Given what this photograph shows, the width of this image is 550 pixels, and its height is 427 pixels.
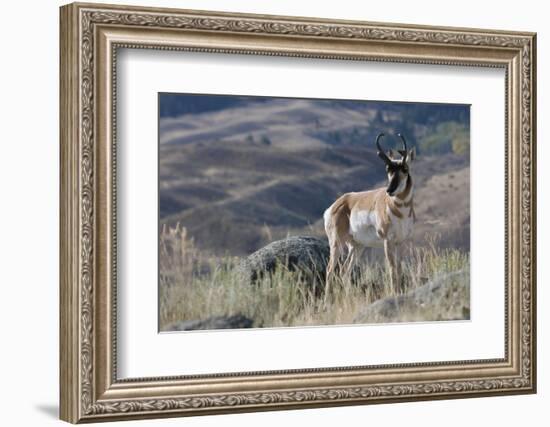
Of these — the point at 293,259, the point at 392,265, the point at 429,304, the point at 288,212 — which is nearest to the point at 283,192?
the point at 288,212

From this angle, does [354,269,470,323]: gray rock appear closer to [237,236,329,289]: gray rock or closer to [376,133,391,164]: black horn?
[237,236,329,289]: gray rock

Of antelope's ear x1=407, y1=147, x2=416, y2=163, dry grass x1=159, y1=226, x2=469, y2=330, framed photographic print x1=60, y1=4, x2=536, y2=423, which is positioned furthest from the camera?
antelope's ear x1=407, y1=147, x2=416, y2=163

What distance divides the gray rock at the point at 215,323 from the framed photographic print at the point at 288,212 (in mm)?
13

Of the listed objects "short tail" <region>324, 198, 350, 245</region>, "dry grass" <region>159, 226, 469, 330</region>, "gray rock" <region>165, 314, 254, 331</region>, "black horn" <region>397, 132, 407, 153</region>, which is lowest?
"gray rock" <region>165, 314, 254, 331</region>

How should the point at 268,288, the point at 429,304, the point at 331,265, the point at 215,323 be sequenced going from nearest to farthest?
1. the point at 215,323
2. the point at 268,288
3. the point at 331,265
4. the point at 429,304

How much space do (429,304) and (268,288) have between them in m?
1.09

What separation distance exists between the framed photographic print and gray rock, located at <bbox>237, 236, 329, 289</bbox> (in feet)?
0.04

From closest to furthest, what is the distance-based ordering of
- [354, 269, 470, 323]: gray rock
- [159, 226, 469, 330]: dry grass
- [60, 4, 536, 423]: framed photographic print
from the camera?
[60, 4, 536, 423]: framed photographic print, [159, 226, 469, 330]: dry grass, [354, 269, 470, 323]: gray rock

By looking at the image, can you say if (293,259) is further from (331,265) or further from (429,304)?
(429,304)

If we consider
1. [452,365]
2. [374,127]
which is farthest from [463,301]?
[374,127]

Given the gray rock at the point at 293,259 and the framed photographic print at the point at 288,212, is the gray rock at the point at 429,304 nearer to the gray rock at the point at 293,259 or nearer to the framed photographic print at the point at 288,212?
the framed photographic print at the point at 288,212

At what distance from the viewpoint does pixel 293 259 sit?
26.4 feet

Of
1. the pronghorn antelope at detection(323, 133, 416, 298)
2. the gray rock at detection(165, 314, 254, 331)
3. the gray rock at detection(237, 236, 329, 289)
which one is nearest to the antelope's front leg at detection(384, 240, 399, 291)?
the pronghorn antelope at detection(323, 133, 416, 298)

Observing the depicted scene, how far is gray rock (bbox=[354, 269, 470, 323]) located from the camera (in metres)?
8.26
